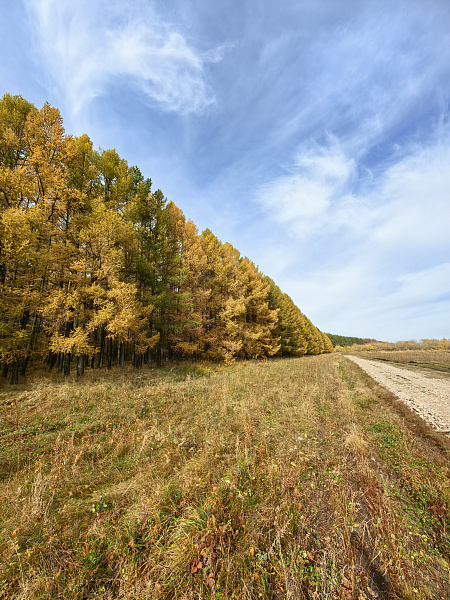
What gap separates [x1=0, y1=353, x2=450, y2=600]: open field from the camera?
8.46 feet

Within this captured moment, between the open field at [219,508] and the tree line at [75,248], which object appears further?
the tree line at [75,248]

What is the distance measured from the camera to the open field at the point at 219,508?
102 inches

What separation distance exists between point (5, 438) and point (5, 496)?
8.72 feet

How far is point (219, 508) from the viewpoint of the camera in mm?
3385

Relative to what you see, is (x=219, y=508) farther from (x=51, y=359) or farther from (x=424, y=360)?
(x=424, y=360)

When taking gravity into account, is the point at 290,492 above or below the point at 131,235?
below

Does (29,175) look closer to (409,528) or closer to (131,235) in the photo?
(131,235)

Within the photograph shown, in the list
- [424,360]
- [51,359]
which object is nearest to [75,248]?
[51,359]

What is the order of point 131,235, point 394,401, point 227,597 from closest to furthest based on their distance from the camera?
1. point 227,597
2. point 394,401
3. point 131,235

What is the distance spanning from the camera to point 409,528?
141 inches

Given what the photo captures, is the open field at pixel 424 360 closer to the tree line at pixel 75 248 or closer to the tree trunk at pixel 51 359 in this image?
the tree line at pixel 75 248

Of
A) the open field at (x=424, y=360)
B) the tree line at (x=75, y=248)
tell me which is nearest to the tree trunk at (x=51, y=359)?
the tree line at (x=75, y=248)

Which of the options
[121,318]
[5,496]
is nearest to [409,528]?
[5,496]

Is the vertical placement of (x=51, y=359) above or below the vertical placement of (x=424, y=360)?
above
